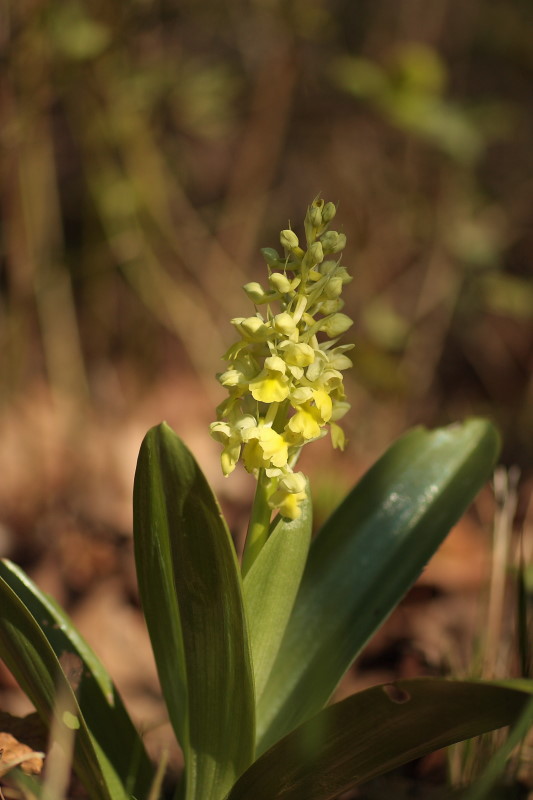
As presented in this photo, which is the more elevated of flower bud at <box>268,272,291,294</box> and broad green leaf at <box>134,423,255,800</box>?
flower bud at <box>268,272,291,294</box>

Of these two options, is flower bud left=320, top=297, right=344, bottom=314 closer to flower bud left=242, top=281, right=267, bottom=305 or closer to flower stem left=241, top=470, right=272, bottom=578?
flower bud left=242, top=281, right=267, bottom=305

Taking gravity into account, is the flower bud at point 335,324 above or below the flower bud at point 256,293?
below

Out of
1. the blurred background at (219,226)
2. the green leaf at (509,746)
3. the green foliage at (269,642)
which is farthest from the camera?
the blurred background at (219,226)

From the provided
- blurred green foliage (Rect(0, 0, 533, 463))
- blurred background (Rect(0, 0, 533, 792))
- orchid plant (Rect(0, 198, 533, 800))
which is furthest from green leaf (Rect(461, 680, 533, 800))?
blurred green foliage (Rect(0, 0, 533, 463))

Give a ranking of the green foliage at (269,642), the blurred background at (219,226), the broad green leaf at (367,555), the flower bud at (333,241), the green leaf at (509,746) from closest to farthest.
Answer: the green leaf at (509,746) < the green foliage at (269,642) < the flower bud at (333,241) < the broad green leaf at (367,555) < the blurred background at (219,226)

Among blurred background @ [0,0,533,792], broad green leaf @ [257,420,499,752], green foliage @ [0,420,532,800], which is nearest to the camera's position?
green foliage @ [0,420,532,800]

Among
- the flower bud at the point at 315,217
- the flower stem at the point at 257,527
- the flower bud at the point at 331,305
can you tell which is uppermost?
the flower bud at the point at 315,217

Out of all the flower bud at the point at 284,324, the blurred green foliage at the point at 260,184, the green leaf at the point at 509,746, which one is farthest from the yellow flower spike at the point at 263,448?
the blurred green foliage at the point at 260,184

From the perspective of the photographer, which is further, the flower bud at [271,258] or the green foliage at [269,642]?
the flower bud at [271,258]

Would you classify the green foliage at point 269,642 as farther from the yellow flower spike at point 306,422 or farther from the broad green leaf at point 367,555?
the yellow flower spike at point 306,422
